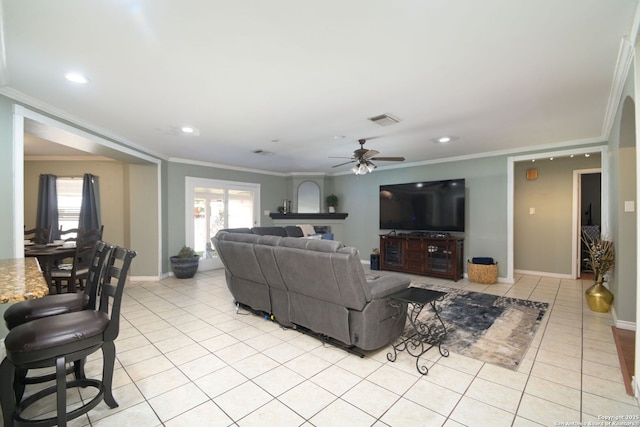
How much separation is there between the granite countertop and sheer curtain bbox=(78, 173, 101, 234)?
4.23 m

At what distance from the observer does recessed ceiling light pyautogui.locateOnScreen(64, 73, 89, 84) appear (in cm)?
243

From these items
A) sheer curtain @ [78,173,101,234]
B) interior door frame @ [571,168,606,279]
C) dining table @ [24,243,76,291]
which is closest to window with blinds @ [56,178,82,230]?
sheer curtain @ [78,173,101,234]

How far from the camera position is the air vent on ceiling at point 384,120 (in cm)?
343

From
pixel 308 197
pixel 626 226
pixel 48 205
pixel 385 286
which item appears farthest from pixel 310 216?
pixel 626 226

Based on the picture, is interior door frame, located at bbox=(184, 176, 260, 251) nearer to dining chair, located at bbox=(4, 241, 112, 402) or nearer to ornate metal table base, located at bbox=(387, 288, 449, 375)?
dining chair, located at bbox=(4, 241, 112, 402)

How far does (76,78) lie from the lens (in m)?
2.48

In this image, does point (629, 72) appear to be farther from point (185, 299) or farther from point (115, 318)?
point (185, 299)

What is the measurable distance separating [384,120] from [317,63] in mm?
1534

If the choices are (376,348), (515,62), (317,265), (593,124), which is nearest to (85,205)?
(317,265)

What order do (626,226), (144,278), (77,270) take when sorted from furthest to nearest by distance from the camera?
1. (144,278)
2. (77,270)
3. (626,226)

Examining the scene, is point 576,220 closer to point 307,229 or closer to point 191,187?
point 307,229

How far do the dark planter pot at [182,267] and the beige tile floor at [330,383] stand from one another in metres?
2.33

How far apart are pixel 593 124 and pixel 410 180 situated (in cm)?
323

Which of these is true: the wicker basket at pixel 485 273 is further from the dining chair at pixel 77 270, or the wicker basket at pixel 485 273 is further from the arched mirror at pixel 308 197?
the dining chair at pixel 77 270
